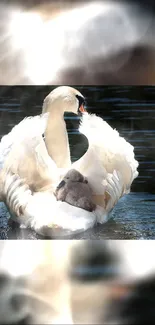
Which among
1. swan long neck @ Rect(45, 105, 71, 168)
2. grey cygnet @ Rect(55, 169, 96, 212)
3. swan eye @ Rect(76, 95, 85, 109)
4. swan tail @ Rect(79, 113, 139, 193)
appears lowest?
swan long neck @ Rect(45, 105, 71, 168)

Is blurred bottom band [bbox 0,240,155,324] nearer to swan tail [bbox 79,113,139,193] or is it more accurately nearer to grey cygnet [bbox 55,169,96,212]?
grey cygnet [bbox 55,169,96,212]

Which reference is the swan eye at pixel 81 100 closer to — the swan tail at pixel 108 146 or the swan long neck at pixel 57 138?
the swan tail at pixel 108 146

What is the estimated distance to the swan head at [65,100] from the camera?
5.89 feet

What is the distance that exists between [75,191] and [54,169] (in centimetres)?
17

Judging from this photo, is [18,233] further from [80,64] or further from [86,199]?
[80,64]

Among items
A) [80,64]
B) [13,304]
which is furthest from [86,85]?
[13,304]

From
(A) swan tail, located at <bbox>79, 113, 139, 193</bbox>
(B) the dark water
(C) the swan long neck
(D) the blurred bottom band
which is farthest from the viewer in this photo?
(C) the swan long neck

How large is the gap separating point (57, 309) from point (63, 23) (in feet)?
2.42

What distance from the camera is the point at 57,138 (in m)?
2.12

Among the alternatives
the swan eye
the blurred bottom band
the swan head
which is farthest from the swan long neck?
the blurred bottom band

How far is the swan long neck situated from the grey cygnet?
19 cm

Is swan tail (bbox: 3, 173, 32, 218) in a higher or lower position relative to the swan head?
lower

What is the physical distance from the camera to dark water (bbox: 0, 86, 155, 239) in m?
1.72

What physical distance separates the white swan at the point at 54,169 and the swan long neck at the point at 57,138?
0.11 metres
